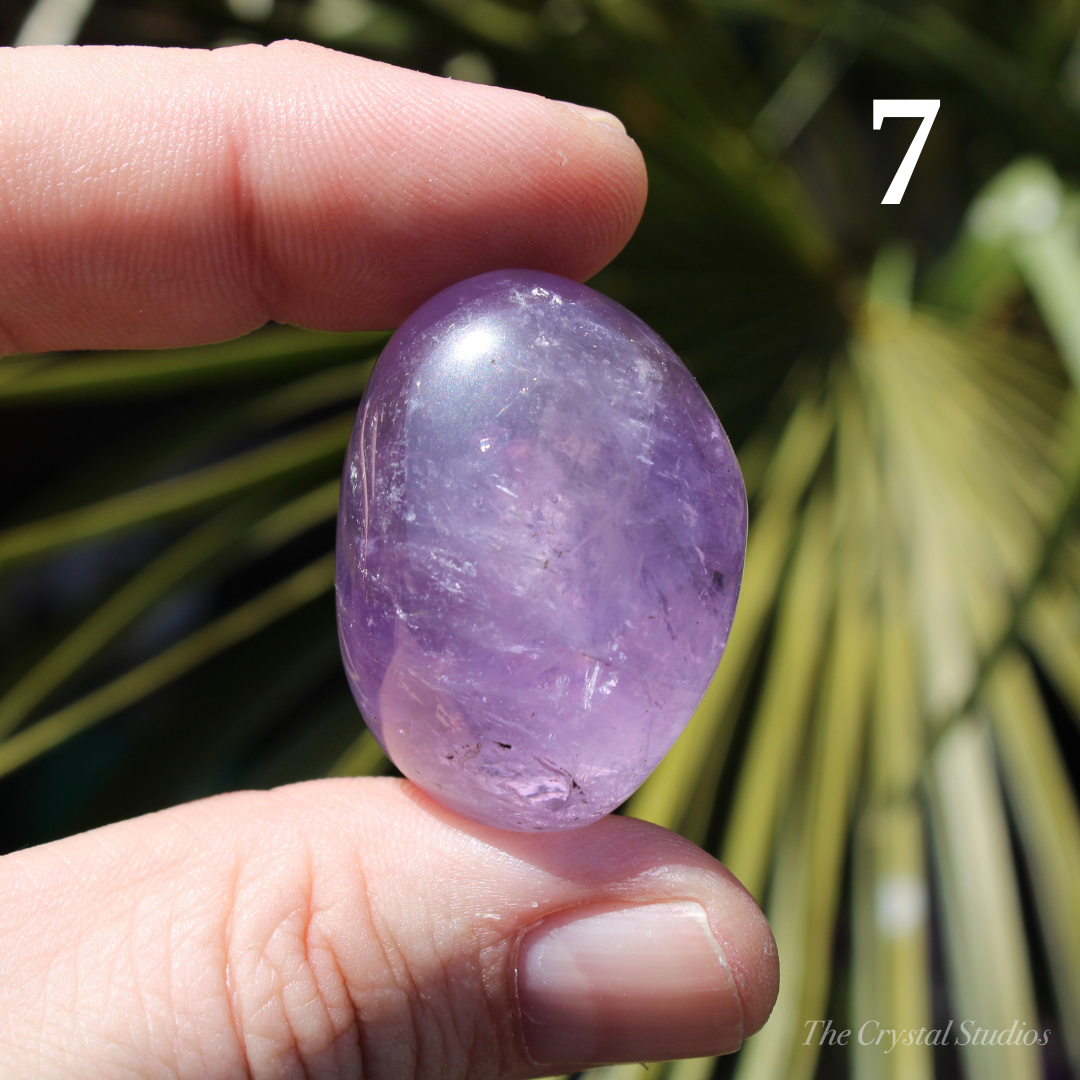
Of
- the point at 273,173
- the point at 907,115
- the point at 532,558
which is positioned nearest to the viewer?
the point at 532,558

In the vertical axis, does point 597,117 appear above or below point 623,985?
above

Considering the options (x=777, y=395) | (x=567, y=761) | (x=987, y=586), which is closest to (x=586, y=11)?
(x=777, y=395)

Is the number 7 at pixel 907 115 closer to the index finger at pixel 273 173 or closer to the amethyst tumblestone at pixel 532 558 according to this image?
the index finger at pixel 273 173

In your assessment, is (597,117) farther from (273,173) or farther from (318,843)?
(318,843)

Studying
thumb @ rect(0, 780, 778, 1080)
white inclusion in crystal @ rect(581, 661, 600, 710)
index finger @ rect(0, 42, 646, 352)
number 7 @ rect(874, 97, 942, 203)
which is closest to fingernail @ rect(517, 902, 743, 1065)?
thumb @ rect(0, 780, 778, 1080)

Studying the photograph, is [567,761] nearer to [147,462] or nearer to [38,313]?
[38,313]

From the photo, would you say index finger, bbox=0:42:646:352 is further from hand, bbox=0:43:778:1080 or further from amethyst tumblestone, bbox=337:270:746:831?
amethyst tumblestone, bbox=337:270:746:831

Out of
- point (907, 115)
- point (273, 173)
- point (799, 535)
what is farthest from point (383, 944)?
point (907, 115)
